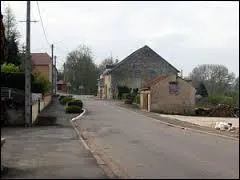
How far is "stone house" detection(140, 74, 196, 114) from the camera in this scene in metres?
62.4

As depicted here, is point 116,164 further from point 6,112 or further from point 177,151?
point 6,112

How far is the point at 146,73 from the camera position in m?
96.5

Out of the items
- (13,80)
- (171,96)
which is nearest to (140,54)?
(171,96)

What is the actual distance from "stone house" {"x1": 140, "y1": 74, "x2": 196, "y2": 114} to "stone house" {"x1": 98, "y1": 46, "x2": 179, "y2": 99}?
32462 mm

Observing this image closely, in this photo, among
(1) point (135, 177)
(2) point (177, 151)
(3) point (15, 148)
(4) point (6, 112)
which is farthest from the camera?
(4) point (6, 112)

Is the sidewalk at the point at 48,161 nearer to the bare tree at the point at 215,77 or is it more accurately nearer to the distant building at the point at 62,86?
the bare tree at the point at 215,77

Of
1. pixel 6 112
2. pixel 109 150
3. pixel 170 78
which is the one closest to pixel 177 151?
pixel 109 150

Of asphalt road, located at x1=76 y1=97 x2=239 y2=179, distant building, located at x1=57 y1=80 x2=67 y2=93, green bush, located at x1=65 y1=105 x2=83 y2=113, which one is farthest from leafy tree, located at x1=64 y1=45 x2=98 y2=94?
asphalt road, located at x1=76 y1=97 x2=239 y2=179

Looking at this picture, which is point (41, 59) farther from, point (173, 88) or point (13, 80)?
point (13, 80)

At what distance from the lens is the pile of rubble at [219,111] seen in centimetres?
6243

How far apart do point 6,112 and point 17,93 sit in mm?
1590

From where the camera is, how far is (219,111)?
63219 mm

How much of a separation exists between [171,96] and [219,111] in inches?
222

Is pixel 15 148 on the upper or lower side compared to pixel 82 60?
lower
